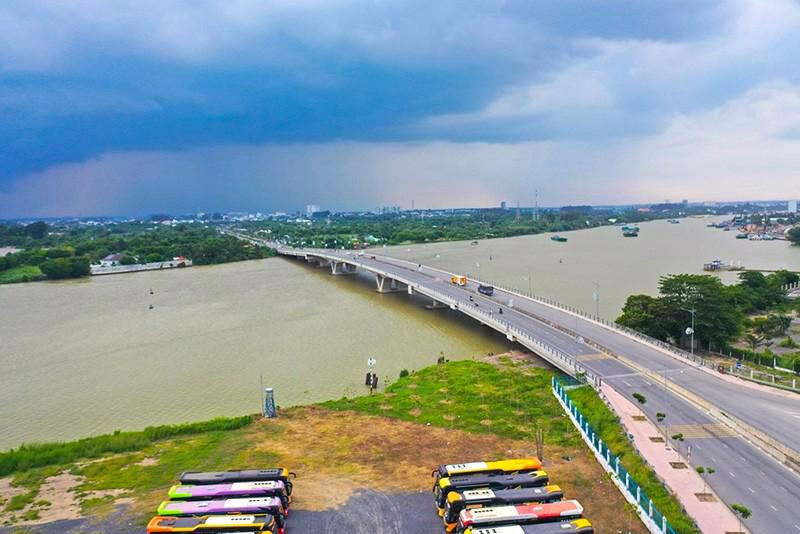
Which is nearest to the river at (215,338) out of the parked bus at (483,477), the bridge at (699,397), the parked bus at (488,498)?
the bridge at (699,397)

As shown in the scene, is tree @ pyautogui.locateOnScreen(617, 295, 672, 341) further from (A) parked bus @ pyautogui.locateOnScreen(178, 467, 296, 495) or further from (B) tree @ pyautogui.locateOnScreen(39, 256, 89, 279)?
(B) tree @ pyautogui.locateOnScreen(39, 256, 89, 279)

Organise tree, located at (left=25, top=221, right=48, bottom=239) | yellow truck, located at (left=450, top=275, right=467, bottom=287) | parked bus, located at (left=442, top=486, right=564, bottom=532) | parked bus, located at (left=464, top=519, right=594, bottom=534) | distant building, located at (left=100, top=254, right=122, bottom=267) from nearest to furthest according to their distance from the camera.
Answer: parked bus, located at (left=464, top=519, right=594, bottom=534) < parked bus, located at (left=442, top=486, right=564, bottom=532) < yellow truck, located at (left=450, top=275, right=467, bottom=287) < distant building, located at (left=100, top=254, right=122, bottom=267) < tree, located at (left=25, top=221, right=48, bottom=239)

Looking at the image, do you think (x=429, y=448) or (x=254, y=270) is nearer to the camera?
(x=429, y=448)

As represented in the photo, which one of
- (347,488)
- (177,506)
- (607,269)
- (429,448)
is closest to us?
(177,506)

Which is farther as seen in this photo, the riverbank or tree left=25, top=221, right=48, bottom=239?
tree left=25, top=221, right=48, bottom=239

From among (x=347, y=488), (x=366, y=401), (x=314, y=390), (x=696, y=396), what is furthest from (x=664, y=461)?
(x=314, y=390)

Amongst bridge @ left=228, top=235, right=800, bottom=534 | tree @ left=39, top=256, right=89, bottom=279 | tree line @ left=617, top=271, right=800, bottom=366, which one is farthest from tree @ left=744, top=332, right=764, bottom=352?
tree @ left=39, top=256, right=89, bottom=279

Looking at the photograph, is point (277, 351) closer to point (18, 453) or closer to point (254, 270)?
point (18, 453)
